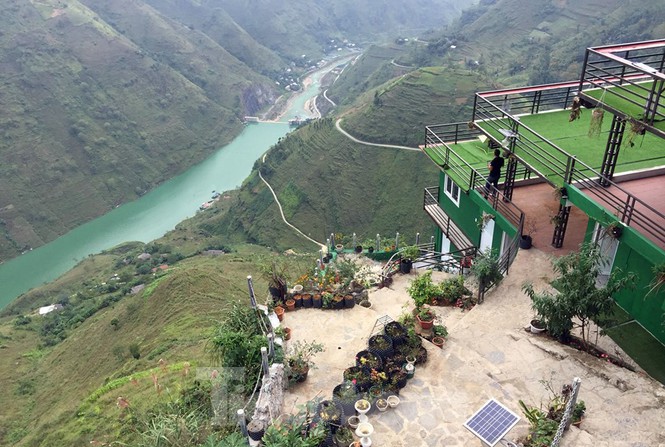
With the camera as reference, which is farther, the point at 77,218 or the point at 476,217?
the point at 77,218

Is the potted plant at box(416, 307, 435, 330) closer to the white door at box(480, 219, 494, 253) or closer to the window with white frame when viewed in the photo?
the white door at box(480, 219, 494, 253)

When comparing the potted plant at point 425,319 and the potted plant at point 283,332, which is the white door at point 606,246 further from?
the potted plant at point 283,332

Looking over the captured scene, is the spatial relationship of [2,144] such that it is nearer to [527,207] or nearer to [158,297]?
[158,297]

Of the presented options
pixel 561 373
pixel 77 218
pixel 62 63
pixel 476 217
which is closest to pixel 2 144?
pixel 77 218

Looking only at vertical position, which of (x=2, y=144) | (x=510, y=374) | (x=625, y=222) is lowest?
(x=2, y=144)

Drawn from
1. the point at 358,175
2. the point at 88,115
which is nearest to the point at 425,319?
the point at 358,175

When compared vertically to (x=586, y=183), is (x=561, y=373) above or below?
below
